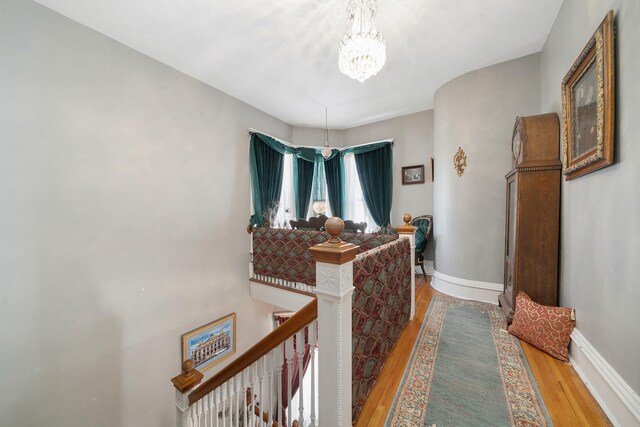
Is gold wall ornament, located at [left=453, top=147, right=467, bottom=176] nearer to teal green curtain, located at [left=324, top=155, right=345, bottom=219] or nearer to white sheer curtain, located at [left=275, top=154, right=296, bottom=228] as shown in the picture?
teal green curtain, located at [left=324, top=155, right=345, bottom=219]

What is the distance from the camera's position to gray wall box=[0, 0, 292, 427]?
5.91ft

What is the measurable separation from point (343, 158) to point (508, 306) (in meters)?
3.81

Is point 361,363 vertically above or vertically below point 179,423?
above

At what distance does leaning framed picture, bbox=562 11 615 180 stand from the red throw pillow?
3.26 feet

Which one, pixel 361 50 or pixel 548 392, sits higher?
pixel 361 50

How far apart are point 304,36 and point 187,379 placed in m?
3.08

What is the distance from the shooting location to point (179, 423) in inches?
65.1

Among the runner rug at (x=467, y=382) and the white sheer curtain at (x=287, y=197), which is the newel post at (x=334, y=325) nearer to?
the runner rug at (x=467, y=382)

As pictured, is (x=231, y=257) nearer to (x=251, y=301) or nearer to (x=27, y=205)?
(x=251, y=301)

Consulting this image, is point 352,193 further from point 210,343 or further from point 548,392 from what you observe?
point 548,392

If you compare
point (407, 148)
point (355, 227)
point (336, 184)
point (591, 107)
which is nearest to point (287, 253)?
point (355, 227)

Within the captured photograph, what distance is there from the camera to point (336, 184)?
504 cm

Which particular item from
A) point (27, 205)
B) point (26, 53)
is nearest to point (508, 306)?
point (27, 205)

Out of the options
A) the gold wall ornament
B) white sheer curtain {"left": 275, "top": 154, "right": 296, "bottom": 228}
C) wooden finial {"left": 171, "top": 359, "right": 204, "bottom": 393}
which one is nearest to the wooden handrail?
wooden finial {"left": 171, "top": 359, "right": 204, "bottom": 393}
